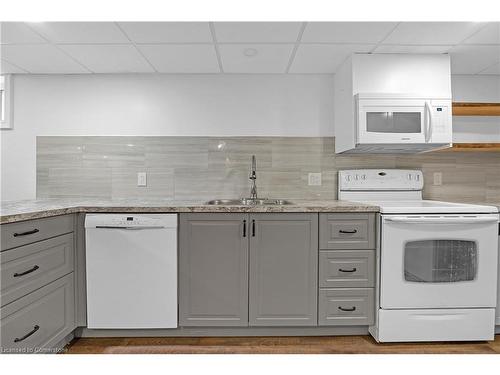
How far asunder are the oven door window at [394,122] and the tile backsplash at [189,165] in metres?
0.44

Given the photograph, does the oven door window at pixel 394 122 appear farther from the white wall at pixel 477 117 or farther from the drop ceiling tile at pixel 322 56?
the white wall at pixel 477 117

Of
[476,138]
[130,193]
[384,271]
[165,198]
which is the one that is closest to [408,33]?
[476,138]

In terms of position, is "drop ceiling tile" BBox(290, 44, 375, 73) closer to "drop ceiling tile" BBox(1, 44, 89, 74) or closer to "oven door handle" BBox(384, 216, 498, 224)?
"oven door handle" BBox(384, 216, 498, 224)

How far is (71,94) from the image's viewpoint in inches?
116

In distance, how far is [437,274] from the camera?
220cm

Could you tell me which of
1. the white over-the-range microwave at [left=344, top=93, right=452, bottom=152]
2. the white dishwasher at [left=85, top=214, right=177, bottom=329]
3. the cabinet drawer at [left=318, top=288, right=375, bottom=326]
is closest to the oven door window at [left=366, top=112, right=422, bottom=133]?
the white over-the-range microwave at [left=344, top=93, right=452, bottom=152]

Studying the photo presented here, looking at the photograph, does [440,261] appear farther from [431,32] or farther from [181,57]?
[181,57]

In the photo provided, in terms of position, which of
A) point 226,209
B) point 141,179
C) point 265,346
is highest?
point 141,179

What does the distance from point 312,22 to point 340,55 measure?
588 mm

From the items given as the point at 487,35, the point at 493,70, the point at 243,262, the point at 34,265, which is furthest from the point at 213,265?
the point at 493,70

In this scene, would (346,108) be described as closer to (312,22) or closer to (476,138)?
(312,22)

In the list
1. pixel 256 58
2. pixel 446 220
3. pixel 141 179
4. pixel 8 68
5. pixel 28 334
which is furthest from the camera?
pixel 141 179

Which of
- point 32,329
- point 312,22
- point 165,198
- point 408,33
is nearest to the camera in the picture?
point 32,329

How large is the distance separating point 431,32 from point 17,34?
270 cm
